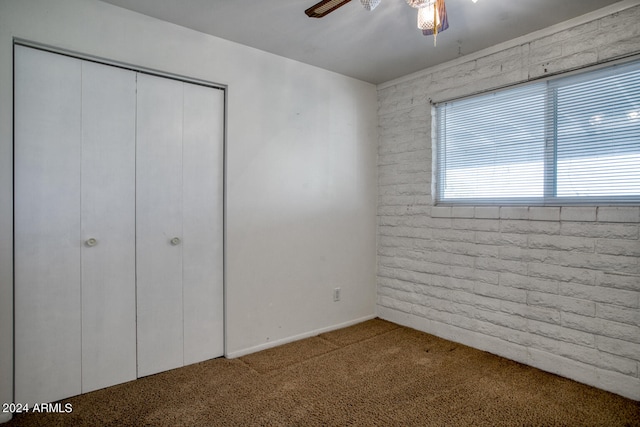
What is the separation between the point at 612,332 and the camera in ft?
7.46

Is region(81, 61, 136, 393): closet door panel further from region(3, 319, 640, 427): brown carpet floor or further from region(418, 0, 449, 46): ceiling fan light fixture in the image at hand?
region(418, 0, 449, 46): ceiling fan light fixture

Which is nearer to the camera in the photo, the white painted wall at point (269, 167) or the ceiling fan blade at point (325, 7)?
the ceiling fan blade at point (325, 7)

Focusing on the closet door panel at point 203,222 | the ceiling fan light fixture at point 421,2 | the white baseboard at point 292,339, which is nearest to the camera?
the ceiling fan light fixture at point 421,2

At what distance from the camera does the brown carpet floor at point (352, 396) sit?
1985mm

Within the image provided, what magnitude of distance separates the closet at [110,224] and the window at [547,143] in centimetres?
193

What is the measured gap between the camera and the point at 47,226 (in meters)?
2.12

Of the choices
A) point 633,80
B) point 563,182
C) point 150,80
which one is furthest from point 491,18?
point 150,80

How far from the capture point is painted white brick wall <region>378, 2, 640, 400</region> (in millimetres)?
2258

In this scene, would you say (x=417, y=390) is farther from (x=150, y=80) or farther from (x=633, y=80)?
(x=150, y=80)

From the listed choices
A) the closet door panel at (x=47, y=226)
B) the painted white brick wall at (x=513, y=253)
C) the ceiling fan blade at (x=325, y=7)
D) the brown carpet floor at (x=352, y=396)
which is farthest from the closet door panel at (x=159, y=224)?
the painted white brick wall at (x=513, y=253)

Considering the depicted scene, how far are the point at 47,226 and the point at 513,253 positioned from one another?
119 inches

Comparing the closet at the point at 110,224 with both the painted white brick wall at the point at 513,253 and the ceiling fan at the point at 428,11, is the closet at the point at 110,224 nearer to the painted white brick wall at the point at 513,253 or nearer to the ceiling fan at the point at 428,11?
the ceiling fan at the point at 428,11

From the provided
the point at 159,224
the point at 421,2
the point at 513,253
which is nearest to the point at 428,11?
the point at 421,2

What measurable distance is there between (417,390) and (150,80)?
2.60 metres
